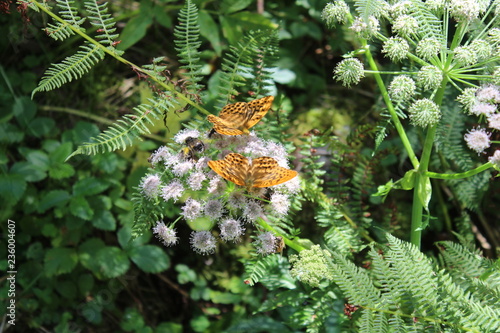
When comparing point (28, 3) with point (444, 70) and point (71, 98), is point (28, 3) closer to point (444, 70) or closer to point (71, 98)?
point (71, 98)

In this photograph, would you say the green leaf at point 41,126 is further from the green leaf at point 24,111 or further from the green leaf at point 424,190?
the green leaf at point 424,190

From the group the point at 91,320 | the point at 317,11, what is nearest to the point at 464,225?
the point at 317,11

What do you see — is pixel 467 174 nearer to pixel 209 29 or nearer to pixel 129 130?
pixel 129 130

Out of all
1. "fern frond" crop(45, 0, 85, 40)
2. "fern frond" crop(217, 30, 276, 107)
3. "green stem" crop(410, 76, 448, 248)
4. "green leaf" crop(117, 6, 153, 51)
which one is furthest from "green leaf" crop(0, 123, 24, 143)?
"green stem" crop(410, 76, 448, 248)

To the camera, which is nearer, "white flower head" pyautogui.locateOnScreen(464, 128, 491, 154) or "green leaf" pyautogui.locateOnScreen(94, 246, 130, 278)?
"white flower head" pyautogui.locateOnScreen(464, 128, 491, 154)

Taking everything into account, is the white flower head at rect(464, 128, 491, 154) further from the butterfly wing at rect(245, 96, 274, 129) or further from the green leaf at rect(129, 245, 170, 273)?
the green leaf at rect(129, 245, 170, 273)

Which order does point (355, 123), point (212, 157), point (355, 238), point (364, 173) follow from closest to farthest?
point (212, 157) < point (355, 238) < point (364, 173) < point (355, 123)
